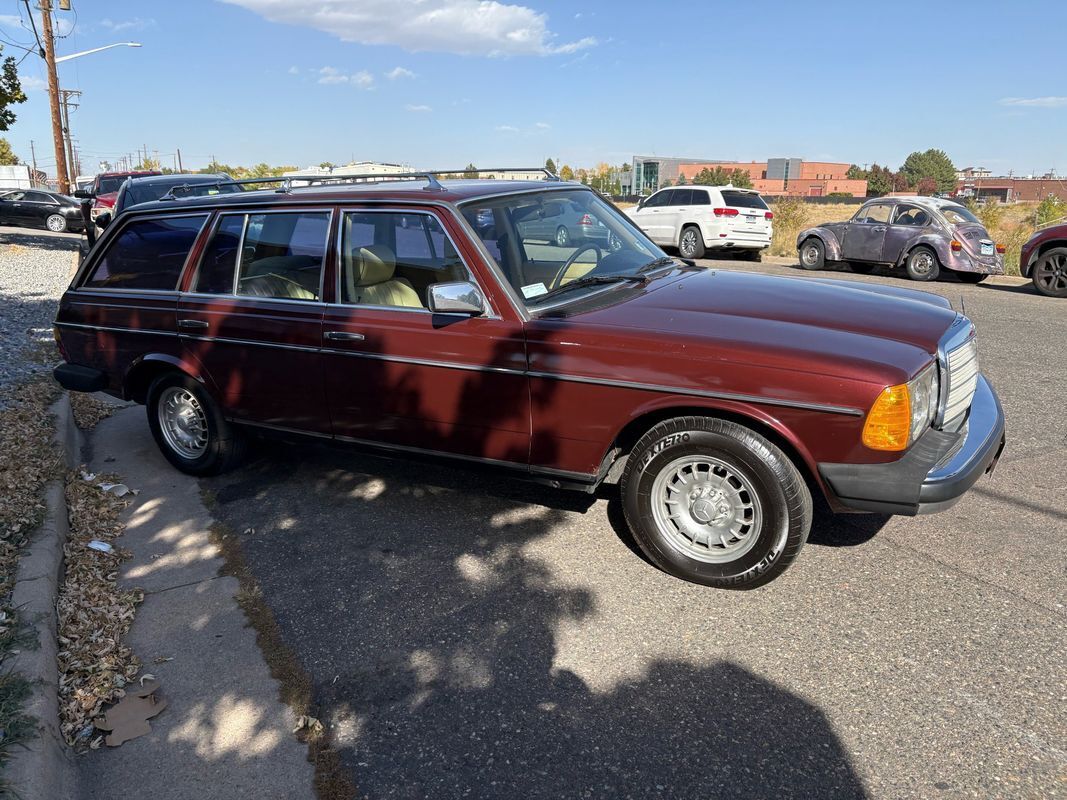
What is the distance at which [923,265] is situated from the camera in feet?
47.4

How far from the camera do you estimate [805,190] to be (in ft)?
298

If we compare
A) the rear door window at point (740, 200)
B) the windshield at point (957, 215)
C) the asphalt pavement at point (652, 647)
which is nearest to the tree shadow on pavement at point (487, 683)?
the asphalt pavement at point (652, 647)

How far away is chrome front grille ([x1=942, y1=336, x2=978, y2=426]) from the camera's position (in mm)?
3486

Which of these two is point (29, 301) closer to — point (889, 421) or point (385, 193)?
point (385, 193)

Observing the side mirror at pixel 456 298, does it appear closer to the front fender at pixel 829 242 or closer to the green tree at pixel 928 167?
the front fender at pixel 829 242

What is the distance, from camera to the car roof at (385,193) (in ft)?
13.7

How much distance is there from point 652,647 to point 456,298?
1.79m

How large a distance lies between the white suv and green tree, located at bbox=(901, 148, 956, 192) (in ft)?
334

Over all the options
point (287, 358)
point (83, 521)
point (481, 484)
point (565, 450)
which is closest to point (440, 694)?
point (565, 450)

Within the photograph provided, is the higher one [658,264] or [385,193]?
[385,193]

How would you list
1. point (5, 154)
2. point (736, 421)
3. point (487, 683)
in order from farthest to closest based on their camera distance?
point (5, 154) < point (736, 421) < point (487, 683)

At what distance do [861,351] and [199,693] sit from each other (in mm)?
3022

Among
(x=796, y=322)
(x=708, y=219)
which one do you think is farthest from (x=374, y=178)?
(x=708, y=219)

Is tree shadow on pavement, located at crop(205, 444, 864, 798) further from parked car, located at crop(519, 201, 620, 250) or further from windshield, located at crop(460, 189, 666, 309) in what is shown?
parked car, located at crop(519, 201, 620, 250)
